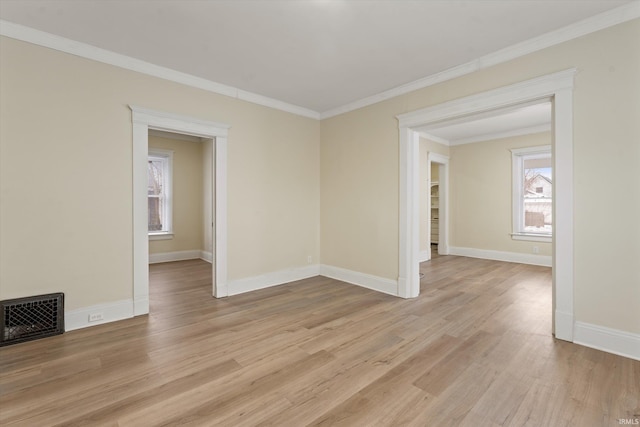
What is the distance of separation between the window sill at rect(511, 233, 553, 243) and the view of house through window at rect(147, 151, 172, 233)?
300 inches

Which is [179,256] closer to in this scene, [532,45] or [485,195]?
[532,45]

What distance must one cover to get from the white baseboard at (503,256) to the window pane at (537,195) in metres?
0.57

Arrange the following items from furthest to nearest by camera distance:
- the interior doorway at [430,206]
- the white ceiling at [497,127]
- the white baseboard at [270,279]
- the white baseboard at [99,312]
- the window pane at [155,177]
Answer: the interior doorway at [430,206] < the window pane at [155,177] < the white ceiling at [497,127] < the white baseboard at [270,279] < the white baseboard at [99,312]

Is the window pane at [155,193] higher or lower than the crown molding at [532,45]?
lower

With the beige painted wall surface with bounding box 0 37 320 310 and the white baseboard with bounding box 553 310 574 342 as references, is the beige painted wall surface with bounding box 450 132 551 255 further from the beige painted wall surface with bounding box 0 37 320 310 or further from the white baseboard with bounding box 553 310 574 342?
the beige painted wall surface with bounding box 0 37 320 310

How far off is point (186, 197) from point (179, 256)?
1361mm

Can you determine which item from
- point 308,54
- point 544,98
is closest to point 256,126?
point 308,54

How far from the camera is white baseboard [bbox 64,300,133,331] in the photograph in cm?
289

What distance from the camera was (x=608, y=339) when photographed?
2.46m

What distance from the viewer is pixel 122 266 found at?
320 cm

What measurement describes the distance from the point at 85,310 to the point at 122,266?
52cm

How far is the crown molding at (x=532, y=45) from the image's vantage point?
2375 mm

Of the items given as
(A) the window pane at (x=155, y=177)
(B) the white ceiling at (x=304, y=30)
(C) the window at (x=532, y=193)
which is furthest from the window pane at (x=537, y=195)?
(A) the window pane at (x=155, y=177)

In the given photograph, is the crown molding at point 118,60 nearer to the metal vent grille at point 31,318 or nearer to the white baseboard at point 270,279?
the metal vent grille at point 31,318
